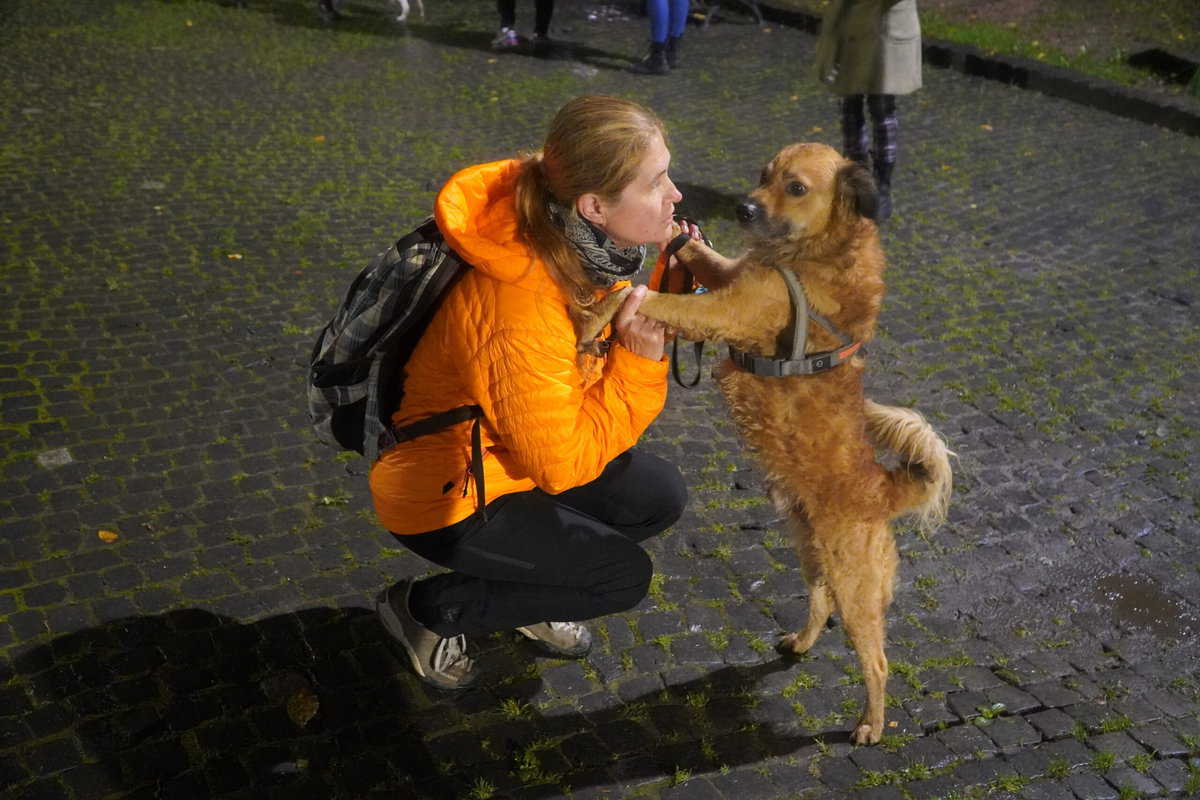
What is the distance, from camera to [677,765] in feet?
11.0

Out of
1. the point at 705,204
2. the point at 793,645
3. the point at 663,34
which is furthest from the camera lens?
the point at 663,34

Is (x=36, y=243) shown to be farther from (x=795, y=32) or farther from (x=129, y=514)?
(x=795, y=32)

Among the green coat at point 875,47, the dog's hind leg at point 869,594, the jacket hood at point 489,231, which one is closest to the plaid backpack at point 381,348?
the jacket hood at point 489,231

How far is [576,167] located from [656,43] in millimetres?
9024

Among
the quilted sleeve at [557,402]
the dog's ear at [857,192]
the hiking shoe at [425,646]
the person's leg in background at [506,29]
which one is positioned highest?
the person's leg in background at [506,29]

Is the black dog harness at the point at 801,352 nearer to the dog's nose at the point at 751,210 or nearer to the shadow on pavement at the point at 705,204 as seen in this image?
the dog's nose at the point at 751,210

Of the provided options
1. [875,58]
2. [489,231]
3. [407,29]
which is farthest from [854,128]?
[407,29]

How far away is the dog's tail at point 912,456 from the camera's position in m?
3.20

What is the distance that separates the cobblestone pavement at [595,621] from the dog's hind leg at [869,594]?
303mm

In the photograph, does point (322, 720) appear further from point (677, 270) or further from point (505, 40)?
point (505, 40)

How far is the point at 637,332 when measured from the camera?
9.23ft

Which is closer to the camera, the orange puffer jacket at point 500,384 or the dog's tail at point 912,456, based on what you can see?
the orange puffer jacket at point 500,384

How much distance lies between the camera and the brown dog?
3146 mm

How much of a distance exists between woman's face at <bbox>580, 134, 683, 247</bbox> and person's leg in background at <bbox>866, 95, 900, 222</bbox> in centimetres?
501
